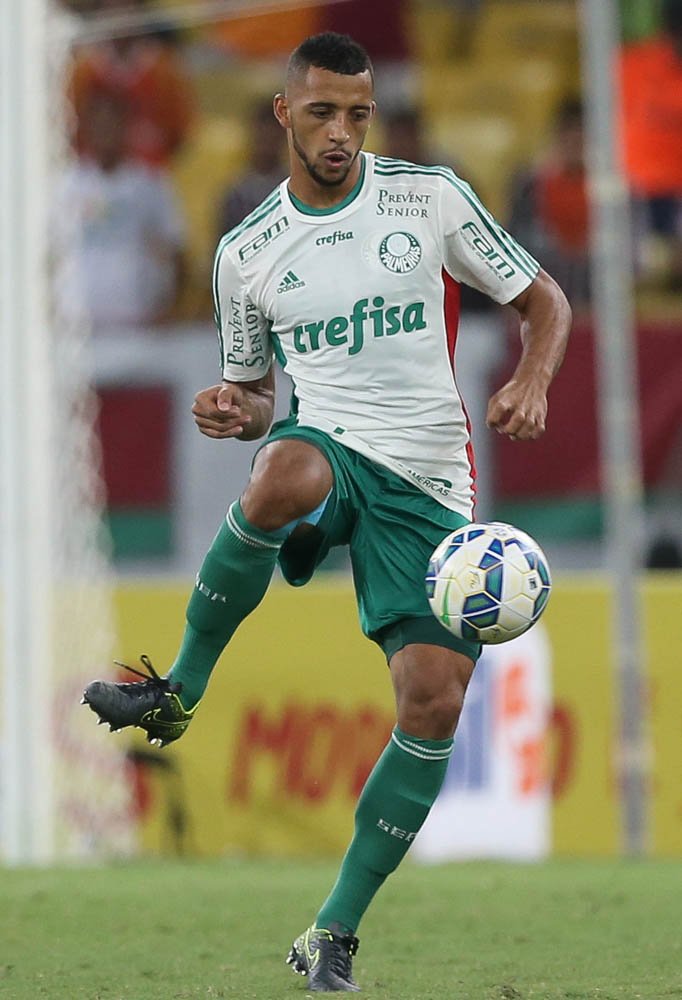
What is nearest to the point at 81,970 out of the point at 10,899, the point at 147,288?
the point at 10,899

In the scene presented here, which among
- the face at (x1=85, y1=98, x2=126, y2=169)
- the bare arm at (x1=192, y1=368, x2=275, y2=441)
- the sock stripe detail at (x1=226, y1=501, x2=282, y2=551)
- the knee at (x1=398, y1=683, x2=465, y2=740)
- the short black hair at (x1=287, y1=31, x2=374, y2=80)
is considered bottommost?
the knee at (x1=398, y1=683, x2=465, y2=740)

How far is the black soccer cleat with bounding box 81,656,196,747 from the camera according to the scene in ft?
16.7

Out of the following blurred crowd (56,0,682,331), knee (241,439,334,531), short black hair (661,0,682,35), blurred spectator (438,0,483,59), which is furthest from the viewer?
blurred spectator (438,0,483,59)

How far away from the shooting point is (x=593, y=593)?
Answer: 9.83m

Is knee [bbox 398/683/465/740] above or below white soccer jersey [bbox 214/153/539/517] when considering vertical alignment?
below

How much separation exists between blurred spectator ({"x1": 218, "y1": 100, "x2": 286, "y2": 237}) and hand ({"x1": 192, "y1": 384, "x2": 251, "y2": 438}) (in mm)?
7560

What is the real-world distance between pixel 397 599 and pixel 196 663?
1.94 ft

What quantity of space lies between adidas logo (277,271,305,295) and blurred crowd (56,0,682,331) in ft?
19.2

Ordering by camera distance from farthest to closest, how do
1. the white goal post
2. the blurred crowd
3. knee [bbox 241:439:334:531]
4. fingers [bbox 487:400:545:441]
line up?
the blurred crowd → the white goal post → knee [bbox 241:439:334:531] → fingers [bbox 487:400:545:441]

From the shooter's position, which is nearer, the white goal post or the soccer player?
the soccer player

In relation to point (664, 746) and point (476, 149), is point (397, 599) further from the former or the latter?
point (476, 149)

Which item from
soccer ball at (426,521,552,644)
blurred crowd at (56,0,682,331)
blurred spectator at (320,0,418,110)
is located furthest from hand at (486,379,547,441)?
blurred spectator at (320,0,418,110)

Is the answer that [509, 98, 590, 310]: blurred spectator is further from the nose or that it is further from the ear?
the nose

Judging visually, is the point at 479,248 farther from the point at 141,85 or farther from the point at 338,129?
the point at 141,85
